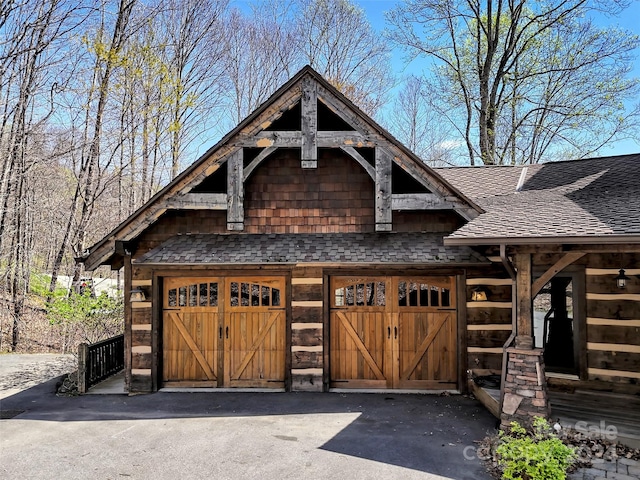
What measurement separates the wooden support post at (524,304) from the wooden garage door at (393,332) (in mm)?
2035

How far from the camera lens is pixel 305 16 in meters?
20.3

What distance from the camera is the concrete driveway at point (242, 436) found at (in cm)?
496

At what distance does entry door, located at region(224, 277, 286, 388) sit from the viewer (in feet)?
26.9

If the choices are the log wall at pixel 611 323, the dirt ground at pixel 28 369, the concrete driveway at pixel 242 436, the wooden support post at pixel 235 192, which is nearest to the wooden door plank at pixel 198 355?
the concrete driveway at pixel 242 436

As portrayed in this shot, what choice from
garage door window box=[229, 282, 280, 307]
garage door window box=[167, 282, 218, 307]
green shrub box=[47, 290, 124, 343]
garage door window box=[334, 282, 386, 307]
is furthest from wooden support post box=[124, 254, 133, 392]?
garage door window box=[334, 282, 386, 307]

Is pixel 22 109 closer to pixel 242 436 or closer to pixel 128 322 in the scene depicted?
pixel 128 322

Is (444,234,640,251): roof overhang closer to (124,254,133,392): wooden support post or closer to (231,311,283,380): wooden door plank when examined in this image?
(231,311,283,380): wooden door plank

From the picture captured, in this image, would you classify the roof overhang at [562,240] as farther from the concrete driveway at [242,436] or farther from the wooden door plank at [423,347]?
the concrete driveway at [242,436]

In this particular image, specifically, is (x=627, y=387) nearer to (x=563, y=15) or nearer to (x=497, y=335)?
(x=497, y=335)

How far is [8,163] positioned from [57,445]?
1067 cm

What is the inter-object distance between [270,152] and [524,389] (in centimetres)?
558

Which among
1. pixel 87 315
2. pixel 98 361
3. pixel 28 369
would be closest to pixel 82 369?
pixel 98 361

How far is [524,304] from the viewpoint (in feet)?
19.8

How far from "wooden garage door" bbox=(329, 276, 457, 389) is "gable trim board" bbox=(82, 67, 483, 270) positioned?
1338 mm
